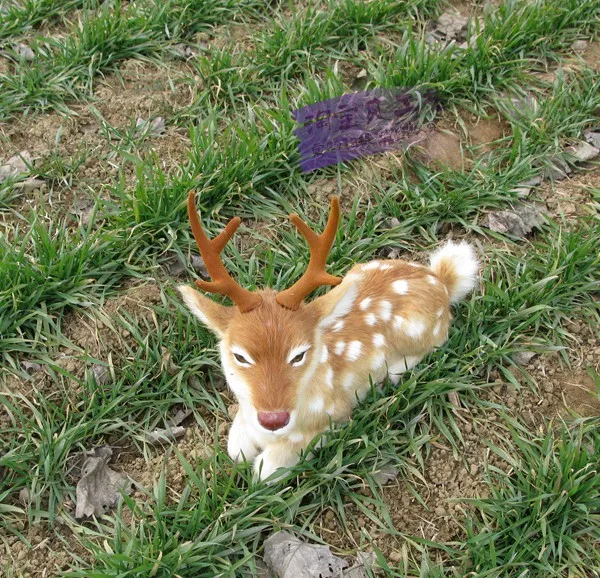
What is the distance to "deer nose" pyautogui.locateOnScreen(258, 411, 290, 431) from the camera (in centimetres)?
246

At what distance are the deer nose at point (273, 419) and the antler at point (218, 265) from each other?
41 centimetres

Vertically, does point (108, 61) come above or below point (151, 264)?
above

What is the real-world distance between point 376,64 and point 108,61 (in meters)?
1.75

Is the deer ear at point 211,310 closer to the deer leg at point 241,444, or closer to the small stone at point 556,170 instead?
the deer leg at point 241,444

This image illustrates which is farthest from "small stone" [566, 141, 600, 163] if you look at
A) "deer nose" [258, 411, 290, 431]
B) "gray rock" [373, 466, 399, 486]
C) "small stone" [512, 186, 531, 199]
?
"deer nose" [258, 411, 290, 431]

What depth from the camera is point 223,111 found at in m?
4.20

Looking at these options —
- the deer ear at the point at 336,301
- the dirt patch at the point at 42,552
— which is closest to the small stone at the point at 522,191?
the deer ear at the point at 336,301

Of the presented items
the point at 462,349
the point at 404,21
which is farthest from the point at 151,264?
the point at 404,21

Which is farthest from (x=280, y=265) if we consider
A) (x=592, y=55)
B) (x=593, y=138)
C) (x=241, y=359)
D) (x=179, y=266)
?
(x=592, y=55)

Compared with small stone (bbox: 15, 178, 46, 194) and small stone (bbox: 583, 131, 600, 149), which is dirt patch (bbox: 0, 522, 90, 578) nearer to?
small stone (bbox: 15, 178, 46, 194)

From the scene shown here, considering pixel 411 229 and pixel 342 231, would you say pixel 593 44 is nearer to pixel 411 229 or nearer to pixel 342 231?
pixel 411 229

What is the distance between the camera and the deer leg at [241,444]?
2.95 metres

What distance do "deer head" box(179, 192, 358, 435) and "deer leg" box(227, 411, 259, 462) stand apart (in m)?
0.28

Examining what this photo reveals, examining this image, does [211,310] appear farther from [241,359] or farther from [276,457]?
[276,457]
